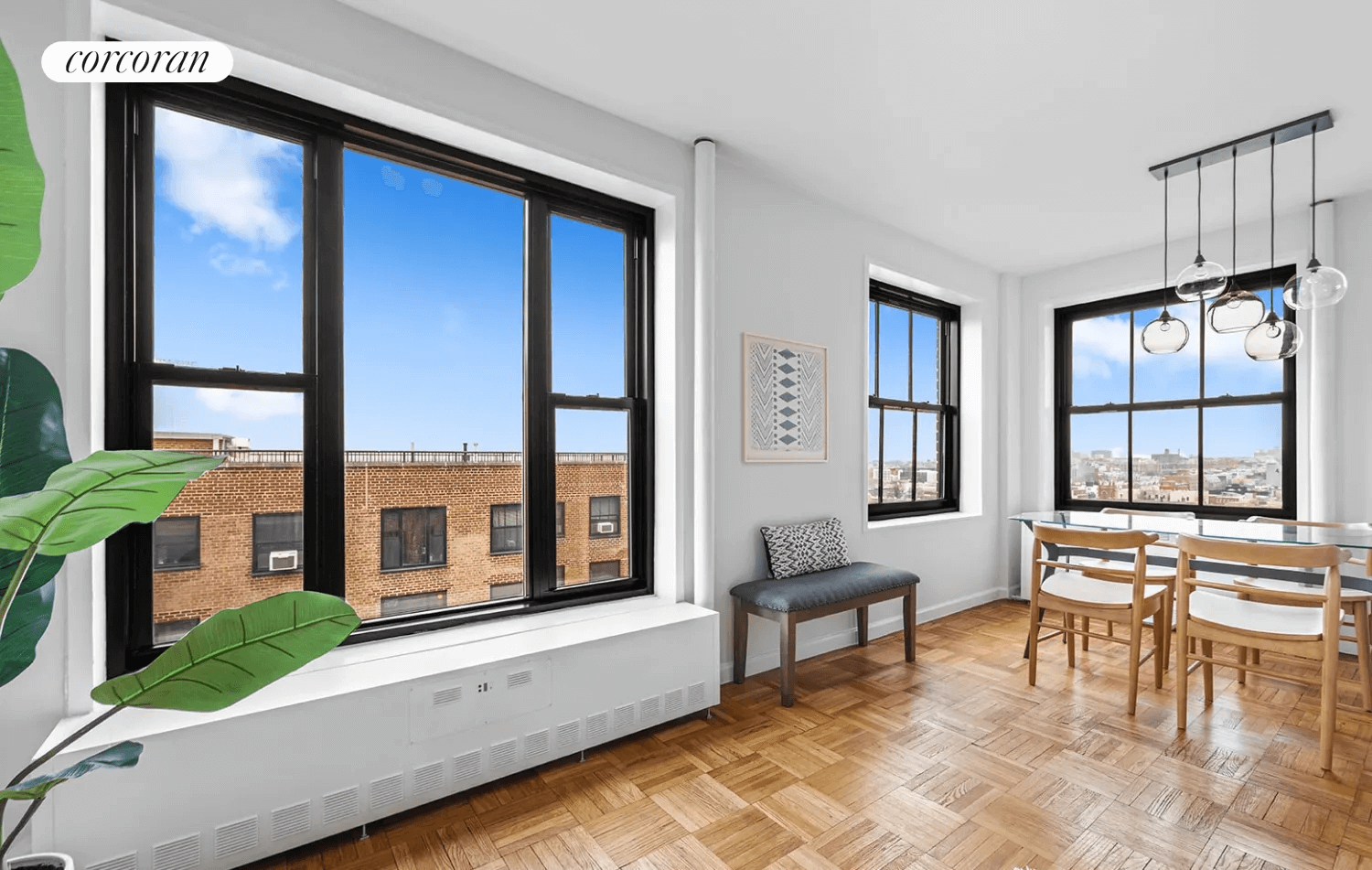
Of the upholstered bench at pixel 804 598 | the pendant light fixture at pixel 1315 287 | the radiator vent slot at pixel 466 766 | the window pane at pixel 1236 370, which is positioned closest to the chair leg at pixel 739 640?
the upholstered bench at pixel 804 598

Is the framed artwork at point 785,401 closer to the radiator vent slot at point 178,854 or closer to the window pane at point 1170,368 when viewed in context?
the radiator vent slot at point 178,854

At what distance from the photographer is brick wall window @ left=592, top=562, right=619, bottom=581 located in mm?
3096

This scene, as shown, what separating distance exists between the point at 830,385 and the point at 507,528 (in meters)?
2.20

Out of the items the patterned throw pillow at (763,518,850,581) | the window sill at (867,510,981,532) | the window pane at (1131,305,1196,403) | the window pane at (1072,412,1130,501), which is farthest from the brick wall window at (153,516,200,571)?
the window pane at (1072,412,1130,501)

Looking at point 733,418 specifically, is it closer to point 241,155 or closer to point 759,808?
point 759,808

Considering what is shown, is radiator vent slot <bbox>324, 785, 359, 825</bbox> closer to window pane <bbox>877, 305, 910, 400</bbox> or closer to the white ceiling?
the white ceiling

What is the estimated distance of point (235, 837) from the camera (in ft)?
5.77

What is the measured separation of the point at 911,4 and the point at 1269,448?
14.1ft

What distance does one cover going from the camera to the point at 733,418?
11.1 feet

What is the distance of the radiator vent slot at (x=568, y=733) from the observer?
7.88 feet

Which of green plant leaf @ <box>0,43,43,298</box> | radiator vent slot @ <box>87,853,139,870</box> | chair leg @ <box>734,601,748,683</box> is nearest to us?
green plant leaf @ <box>0,43,43,298</box>

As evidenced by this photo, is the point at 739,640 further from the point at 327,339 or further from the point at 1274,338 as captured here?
the point at 1274,338

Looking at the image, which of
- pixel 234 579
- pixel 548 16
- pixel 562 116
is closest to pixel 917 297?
pixel 562 116

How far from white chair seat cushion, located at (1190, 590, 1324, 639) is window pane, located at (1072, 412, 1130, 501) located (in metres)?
2.33
